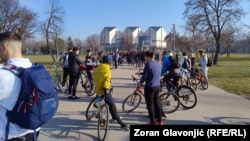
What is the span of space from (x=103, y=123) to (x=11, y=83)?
412 centimetres

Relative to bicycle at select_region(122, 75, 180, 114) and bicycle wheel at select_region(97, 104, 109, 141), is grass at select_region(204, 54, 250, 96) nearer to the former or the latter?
bicycle at select_region(122, 75, 180, 114)

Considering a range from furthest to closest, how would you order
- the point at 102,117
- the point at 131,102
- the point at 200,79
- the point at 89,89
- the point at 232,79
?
the point at 232,79, the point at 200,79, the point at 89,89, the point at 131,102, the point at 102,117

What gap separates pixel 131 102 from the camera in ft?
31.1

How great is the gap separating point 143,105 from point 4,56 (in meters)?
7.69

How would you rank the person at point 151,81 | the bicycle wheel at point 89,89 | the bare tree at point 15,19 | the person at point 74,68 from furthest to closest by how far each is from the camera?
the bare tree at point 15,19 < the bicycle wheel at point 89,89 < the person at point 74,68 < the person at point 151,81

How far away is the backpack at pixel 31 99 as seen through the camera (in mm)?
2580

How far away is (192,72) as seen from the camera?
15.5m

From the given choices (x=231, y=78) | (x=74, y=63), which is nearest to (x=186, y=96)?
(x=74, y=63)

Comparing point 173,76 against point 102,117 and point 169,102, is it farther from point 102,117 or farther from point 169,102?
point 102,117

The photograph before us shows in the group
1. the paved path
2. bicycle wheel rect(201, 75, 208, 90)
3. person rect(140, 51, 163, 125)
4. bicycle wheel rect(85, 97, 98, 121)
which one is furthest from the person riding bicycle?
bicycle wheel rect(201, 75, 208, 90)

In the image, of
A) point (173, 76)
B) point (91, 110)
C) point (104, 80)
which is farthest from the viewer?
point (173, 76)

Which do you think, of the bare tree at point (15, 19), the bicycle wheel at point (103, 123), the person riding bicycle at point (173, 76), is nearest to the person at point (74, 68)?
the person riding bicycle at point (173, 76)

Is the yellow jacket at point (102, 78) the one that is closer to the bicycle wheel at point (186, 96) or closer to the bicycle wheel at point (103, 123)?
the bicycle wheel at point (103, 123)

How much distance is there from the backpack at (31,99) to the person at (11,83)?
Answer: 37 mm
